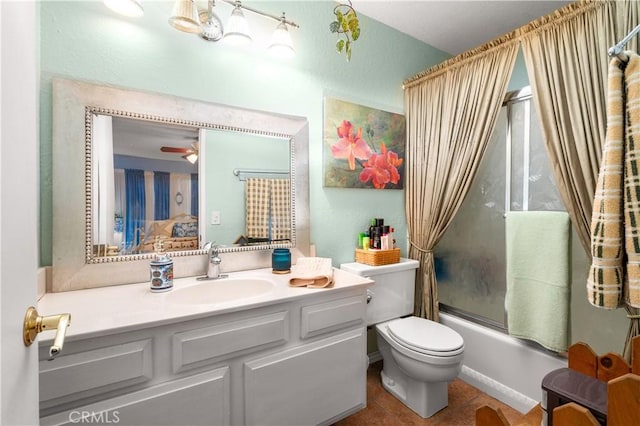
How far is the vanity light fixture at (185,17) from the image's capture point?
48.4 inches

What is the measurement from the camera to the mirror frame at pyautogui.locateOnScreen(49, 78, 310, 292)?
1.17 metres

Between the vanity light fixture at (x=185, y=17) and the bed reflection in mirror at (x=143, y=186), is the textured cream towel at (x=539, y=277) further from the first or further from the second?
the vanity light fixture at (x=185, y=17)

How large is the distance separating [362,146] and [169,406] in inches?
69.8

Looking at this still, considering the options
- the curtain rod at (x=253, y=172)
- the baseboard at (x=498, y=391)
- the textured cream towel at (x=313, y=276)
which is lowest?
the baseboard at (x=498, y=391)

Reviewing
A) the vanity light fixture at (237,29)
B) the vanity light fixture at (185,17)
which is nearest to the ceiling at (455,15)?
the vanity light fixture at (237,29)

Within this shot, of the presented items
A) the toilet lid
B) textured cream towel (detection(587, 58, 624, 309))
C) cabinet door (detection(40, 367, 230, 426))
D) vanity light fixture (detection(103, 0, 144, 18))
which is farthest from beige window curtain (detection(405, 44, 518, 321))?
vanity light fixture (detection(103, 0, 144, 18))

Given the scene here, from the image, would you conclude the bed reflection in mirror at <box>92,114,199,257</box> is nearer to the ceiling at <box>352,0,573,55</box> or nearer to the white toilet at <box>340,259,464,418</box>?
the white toilet at <box>340,259,464,418</box>

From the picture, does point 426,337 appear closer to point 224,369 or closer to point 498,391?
point 498,391

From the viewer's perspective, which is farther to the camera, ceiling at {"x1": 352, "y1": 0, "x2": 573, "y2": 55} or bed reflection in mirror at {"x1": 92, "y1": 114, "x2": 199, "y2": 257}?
ceiling at {"x1": 352, "y1": 0, "x2": 573, "y2": 55}

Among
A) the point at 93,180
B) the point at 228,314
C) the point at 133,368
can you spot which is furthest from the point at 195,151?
the point at 133,368

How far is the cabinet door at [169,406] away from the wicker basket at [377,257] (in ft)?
3.65

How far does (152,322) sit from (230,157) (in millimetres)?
939

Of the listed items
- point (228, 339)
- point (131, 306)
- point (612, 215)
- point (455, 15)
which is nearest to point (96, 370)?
point (131, 306)

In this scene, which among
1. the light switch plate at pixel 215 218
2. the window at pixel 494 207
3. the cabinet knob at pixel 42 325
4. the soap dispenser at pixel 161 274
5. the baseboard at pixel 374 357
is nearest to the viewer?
the cabinet knob at pixel 42 325
